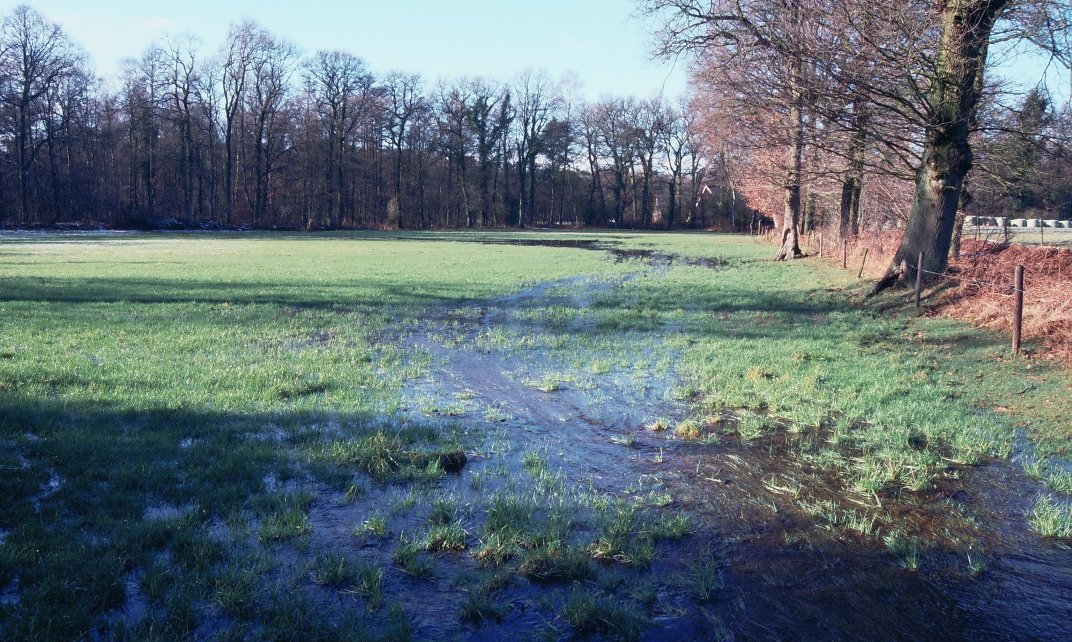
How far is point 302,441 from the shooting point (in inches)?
266

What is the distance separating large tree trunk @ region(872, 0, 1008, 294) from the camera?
43.8 feet

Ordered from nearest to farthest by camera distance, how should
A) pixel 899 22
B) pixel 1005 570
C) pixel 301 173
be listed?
pixel 1005 570 < pixel 899 22 < pixel 301 173

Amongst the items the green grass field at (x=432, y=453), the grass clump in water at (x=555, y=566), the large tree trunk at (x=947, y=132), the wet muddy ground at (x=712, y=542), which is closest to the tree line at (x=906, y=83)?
the large tree trunk at (x=947, y=132)

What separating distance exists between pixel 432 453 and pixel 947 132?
1359 centimetres

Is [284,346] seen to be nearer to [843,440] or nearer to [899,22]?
[843,440]

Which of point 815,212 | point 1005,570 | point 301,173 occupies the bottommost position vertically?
point 1005,570

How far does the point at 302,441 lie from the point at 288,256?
91.2ft

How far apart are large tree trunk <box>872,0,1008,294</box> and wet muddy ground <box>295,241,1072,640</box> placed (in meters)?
10.2

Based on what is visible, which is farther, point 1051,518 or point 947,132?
point 947,132

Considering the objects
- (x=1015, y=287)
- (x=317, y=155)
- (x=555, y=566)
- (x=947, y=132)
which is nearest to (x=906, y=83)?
(x=947, y=132)

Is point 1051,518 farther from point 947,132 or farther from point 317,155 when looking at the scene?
point 317,155

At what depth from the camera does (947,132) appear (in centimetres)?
1462

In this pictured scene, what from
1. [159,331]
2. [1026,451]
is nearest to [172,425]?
[159,331]

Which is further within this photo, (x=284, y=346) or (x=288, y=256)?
(x=288, y=256)
